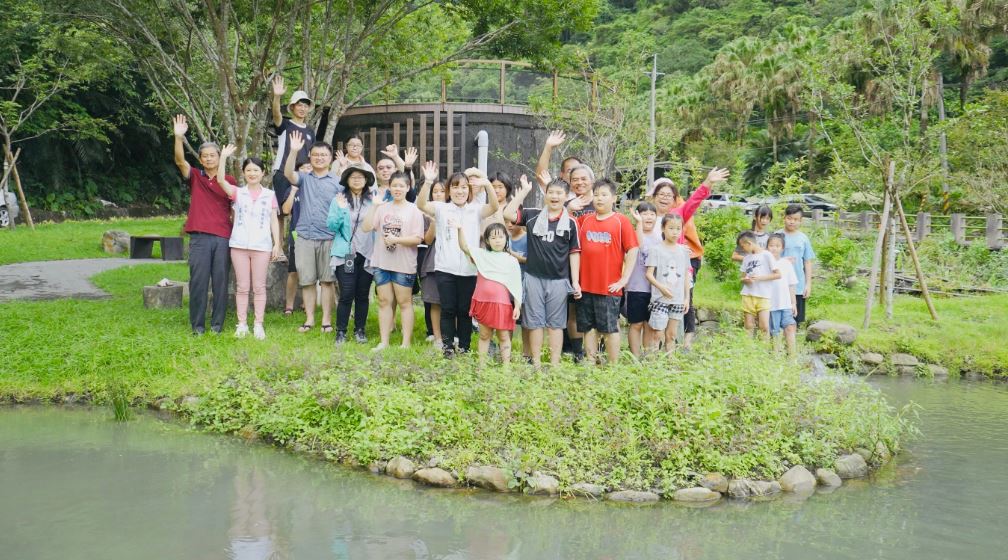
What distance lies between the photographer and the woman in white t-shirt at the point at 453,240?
7.85 m

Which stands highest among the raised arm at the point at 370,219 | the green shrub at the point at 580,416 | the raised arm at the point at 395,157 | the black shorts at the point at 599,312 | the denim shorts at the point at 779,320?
the raised arm at the point at 395,157

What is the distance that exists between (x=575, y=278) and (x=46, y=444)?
165 inches

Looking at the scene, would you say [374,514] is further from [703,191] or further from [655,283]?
[703,191]

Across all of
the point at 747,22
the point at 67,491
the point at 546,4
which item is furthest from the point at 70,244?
the point at 747,22

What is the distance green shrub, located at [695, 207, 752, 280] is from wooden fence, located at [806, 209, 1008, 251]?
90.2 inches

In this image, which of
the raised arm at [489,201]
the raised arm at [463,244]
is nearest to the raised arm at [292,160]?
the raised arm at [489,201]

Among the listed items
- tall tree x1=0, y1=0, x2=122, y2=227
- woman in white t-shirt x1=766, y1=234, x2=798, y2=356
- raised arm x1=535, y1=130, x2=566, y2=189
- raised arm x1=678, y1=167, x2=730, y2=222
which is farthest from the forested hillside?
tall tree x1=0, y1=0, x2=122, y2=227

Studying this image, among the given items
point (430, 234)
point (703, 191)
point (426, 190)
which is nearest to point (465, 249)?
point (426, 190)

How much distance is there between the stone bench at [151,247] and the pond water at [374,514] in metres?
→ 10.2

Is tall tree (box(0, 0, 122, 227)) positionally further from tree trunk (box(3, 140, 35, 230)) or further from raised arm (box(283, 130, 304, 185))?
raised arm (box(283, 130, 304, 185))

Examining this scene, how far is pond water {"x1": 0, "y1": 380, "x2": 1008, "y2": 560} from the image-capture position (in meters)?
4.84

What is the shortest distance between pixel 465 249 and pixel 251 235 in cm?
241

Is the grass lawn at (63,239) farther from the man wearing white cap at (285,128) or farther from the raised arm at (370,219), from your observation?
the raised arm at (370,219)

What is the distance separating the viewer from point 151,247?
56.8 ft
